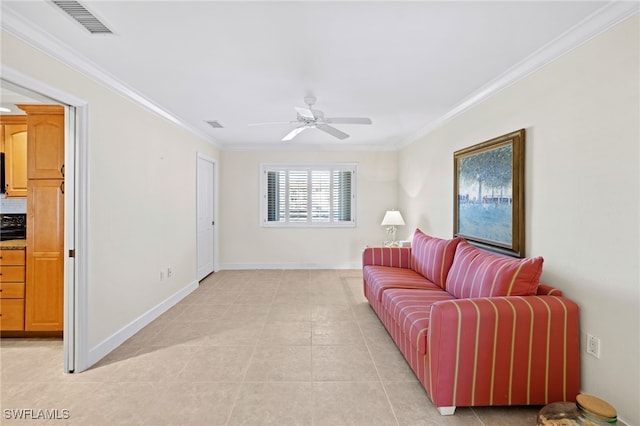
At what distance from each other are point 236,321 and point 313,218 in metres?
3.09

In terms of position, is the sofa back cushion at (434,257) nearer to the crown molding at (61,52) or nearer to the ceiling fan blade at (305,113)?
the ceiling fan blade at (305,113)

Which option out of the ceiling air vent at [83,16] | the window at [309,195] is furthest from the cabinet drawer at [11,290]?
the window at [309,195]

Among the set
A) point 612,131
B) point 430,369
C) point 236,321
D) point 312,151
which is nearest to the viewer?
point 612,131

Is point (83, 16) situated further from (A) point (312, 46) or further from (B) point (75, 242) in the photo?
(B) point (75, 242)

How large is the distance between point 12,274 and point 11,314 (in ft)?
1.26

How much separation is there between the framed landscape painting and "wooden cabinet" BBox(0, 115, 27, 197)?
194 inches

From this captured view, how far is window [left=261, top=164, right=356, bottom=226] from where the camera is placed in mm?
6379

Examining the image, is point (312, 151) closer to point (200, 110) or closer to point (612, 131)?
point (200, 110)

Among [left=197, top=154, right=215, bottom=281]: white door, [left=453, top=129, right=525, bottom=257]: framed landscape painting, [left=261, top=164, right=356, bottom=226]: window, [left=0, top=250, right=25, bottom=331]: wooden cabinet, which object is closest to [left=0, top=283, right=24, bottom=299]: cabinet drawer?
[left=0, top=250, right=25, bottom=331]: wooden cabinet

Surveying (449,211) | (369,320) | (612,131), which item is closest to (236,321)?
(369,320)

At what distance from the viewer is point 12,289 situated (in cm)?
306

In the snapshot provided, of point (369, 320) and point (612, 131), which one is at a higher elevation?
point (612, 131)

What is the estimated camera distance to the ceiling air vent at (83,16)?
6.04 feet

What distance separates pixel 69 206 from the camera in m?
2.56
